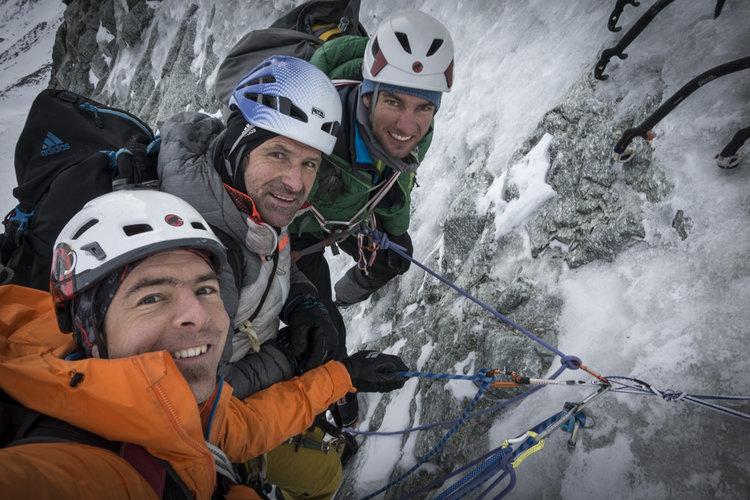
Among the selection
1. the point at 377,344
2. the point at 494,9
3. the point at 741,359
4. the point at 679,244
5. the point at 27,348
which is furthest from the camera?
the point at 494,9

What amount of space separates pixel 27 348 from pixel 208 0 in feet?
45.5

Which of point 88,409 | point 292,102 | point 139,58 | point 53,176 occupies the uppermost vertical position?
point 139,58

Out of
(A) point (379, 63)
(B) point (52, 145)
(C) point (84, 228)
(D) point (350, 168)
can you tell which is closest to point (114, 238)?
(C) point (84, 228)

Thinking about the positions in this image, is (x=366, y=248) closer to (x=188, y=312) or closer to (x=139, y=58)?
(x=188, y=312)

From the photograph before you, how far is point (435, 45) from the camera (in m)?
2.81

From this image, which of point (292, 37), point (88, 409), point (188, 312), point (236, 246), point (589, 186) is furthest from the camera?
point (292, 37)

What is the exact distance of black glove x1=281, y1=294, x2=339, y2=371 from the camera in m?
2.40

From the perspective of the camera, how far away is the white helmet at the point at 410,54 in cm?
267

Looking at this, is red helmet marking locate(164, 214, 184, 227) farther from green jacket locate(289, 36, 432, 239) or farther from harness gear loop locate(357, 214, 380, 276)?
harness gear loop locate(357, 214, 380, 276)

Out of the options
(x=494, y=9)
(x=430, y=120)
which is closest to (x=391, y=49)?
(x=430, y=120)

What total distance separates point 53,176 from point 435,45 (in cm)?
241

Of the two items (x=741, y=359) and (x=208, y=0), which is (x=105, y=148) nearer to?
(x=741, y=359)

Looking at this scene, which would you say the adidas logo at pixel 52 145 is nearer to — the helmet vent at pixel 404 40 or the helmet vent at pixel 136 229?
the helmet vent at pixel 136 229

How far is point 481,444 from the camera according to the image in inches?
91.7
